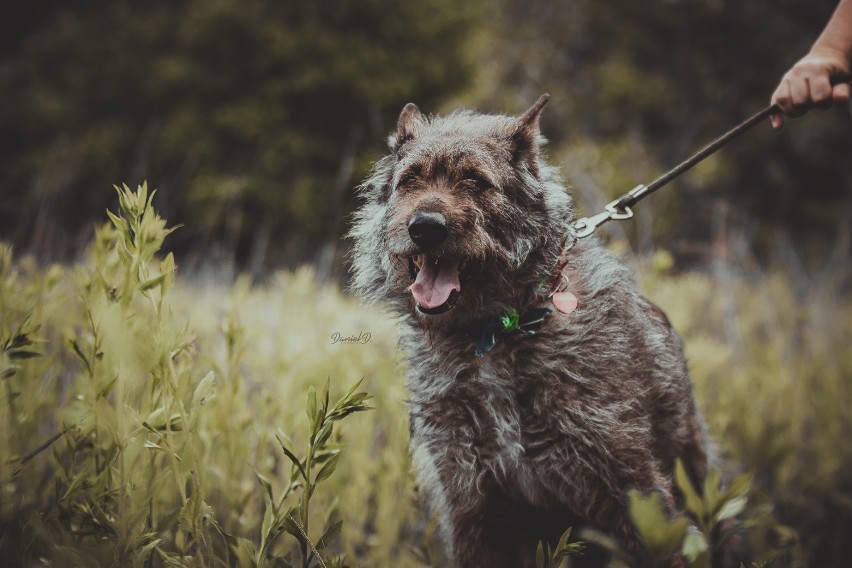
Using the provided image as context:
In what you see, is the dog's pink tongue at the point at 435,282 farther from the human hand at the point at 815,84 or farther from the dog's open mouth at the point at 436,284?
the human hand at the point at 815,84

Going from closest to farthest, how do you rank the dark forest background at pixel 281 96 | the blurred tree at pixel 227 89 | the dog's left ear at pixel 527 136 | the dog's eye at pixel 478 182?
1. the dog's eye at pixel 478 182
2. the dog's left ear at pixel 527 136
3. the dark forest background at pixel 281 96
4. the blurred tree at pixel 227 89

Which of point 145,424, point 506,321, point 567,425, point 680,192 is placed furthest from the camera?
point 680,192

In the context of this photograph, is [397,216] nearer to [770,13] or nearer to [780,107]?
[780,107]

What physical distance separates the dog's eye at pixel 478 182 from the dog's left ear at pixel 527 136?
0.70ft

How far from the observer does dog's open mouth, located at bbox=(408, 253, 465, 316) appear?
210 cm

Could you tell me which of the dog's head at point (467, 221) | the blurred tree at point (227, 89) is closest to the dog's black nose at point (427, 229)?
the dog's head at point (467, 221)

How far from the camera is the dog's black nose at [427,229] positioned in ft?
6.80

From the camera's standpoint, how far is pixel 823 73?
7.08 ft

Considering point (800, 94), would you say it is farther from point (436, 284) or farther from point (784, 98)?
point (436, 284)

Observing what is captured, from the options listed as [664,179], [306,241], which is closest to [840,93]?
[664,179]

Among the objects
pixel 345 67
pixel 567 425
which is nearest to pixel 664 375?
pixel 567 425

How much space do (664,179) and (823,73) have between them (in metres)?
0.64

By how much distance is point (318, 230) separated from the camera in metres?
14.1

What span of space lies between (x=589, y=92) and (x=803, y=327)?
14.9 metres
